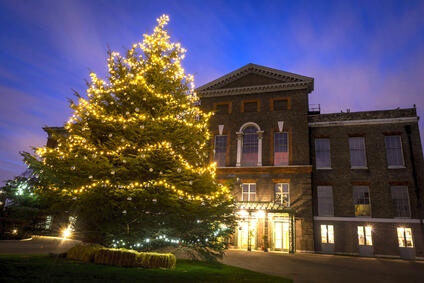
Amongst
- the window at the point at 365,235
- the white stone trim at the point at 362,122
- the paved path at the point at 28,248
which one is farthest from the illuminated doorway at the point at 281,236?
the paved path at the point at 28,248

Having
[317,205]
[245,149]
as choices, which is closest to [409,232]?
[317,205]

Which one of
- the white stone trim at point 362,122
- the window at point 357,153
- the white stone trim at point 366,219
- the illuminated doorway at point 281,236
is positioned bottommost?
the illuminated doorway at point 281,236

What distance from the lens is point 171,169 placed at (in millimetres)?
→ 10391

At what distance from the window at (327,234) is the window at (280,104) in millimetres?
10346

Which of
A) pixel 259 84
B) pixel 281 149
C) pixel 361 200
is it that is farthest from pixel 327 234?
pixel 259 84

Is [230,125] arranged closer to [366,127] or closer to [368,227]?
[366,127]

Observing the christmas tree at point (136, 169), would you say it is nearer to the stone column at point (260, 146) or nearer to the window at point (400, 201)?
the stone column at point (260, 146)

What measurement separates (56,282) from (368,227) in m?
21.5

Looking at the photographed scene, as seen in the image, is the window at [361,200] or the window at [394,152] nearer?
the window at [361,200]

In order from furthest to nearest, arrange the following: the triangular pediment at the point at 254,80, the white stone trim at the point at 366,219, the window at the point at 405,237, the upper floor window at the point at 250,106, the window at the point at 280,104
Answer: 1. the upper floor window at the point at 250,106
2. the window at the point at 280,104
3. the triangular pediment at the point at 254,80
4. the white stone trim at the point at 366,219
5. the window at the point at 405,237

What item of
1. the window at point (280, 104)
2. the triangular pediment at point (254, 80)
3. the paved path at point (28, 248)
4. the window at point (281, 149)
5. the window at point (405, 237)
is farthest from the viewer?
the window at point (280, 104)

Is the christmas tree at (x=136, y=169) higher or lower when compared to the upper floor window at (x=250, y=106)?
lower

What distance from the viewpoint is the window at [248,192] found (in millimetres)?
23438

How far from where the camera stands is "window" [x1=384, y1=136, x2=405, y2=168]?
2217 centimetres
